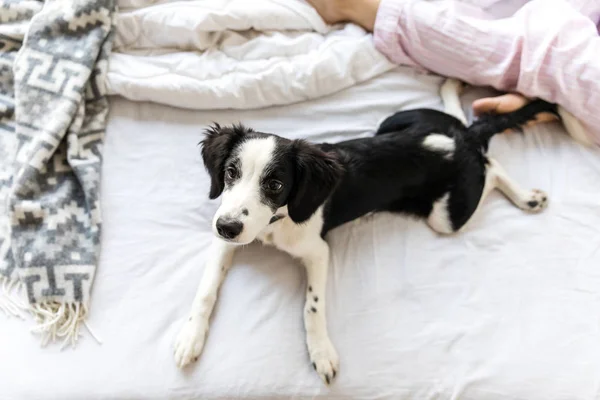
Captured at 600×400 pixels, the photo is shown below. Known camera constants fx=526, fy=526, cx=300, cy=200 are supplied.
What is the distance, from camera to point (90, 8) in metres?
1.66

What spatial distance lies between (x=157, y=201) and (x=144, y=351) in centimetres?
43

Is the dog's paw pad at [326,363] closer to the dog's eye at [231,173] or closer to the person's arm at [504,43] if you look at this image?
the dog's eye at [231,173]

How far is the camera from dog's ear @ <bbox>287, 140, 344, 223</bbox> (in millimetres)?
1233

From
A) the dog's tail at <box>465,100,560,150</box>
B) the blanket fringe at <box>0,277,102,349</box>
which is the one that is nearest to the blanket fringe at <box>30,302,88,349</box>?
the blanket fringe at <box>0,277,102,349</box>

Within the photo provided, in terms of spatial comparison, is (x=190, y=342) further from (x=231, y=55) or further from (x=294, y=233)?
(x=231, y=55)

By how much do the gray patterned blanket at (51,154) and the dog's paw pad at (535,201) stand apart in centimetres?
124

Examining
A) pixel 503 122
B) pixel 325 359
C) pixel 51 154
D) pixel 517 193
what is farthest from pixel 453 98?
pixel 51 154

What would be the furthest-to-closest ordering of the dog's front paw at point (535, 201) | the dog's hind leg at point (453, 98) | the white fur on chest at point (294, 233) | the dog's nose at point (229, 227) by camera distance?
the dog's hind leg at point (453, 98)
the dog's front paw at point (535, 201)
the white fur on chest at point (294, 233)
the dog's nose at point (229, 227)

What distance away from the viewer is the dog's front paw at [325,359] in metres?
1.28

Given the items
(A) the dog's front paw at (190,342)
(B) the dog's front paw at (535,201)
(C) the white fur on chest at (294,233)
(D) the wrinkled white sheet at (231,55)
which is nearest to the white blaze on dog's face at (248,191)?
(C) the white fur on chest at (294,233)

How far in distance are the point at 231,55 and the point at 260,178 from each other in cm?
69

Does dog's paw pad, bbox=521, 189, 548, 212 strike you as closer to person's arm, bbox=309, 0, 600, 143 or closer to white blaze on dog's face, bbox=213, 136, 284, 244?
person's arm, bbox=309, 0, 600, 143

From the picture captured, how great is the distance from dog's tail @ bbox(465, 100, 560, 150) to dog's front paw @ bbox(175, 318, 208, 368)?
3.06 feet

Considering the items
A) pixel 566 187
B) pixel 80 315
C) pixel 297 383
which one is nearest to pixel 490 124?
pixel 566 187
